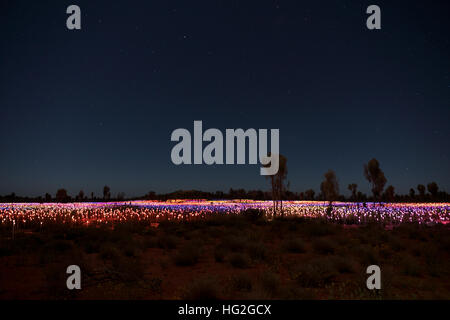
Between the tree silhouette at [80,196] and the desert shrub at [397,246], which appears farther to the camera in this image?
the tree silhouette at [80,196]

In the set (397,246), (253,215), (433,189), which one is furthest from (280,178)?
(433,189)

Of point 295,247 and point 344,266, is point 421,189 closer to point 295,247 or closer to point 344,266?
point 295,247

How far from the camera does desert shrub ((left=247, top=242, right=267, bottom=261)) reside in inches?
436

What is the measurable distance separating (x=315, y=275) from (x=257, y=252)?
384 cm

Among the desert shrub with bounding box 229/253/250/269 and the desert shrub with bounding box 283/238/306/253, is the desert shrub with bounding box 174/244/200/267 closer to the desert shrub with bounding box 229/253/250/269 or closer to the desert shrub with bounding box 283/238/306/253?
the desert shrub with bounding box 229/253/250/269

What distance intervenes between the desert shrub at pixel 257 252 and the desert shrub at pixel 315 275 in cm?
267

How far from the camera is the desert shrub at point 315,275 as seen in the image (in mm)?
7600

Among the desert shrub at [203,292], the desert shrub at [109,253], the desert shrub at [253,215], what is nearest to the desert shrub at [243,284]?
the desert shrub at [203,292]

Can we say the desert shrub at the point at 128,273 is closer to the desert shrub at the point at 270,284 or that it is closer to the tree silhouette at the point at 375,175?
the desert shrub at the point at 270,284

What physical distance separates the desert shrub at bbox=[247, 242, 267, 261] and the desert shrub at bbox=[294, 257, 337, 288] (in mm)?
2672

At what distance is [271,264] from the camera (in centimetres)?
1016
